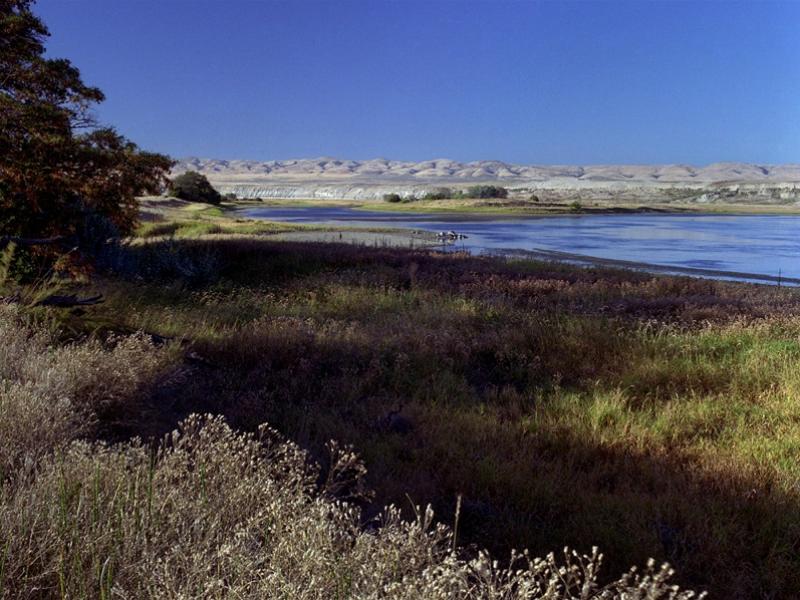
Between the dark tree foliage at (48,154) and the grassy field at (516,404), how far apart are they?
2.40m

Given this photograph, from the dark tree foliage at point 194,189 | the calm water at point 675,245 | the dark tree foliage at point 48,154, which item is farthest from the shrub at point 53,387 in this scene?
the dark tree foliage at point 194,189

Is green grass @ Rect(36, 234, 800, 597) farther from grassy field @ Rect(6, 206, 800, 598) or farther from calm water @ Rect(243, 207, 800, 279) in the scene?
calm water @ Rect(243, 207, 800, 279)

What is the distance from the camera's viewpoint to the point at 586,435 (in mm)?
5203

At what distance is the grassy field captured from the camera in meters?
3.74

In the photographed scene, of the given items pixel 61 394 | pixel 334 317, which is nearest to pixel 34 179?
pixel 334 317

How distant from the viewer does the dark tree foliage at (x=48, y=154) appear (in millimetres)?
11758

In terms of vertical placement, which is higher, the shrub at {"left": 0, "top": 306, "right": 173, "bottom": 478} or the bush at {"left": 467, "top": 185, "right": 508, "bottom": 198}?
the bush at {"left": 467, "top": 185, "right": 508, "bottom": 198}

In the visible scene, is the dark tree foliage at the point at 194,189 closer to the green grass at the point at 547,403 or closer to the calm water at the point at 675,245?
the calm water at the point at 675,245

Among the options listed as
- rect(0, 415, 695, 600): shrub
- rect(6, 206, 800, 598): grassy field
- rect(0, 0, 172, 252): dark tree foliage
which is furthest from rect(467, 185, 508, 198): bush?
rect(0, 415, 695, 600): shrub

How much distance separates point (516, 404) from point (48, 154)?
1015 cm

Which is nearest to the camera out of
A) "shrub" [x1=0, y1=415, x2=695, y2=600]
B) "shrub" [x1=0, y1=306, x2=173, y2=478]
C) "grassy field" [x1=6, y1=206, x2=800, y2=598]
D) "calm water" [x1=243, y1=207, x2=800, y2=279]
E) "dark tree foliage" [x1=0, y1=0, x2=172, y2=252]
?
"shrub" [x1=0, y1=415, x2=695, y2=600]

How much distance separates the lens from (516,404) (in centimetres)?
588

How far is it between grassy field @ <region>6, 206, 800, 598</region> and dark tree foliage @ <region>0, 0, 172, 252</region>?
2397 millimetres

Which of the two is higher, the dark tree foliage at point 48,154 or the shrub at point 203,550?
the dark tree foliage at point 48,154
